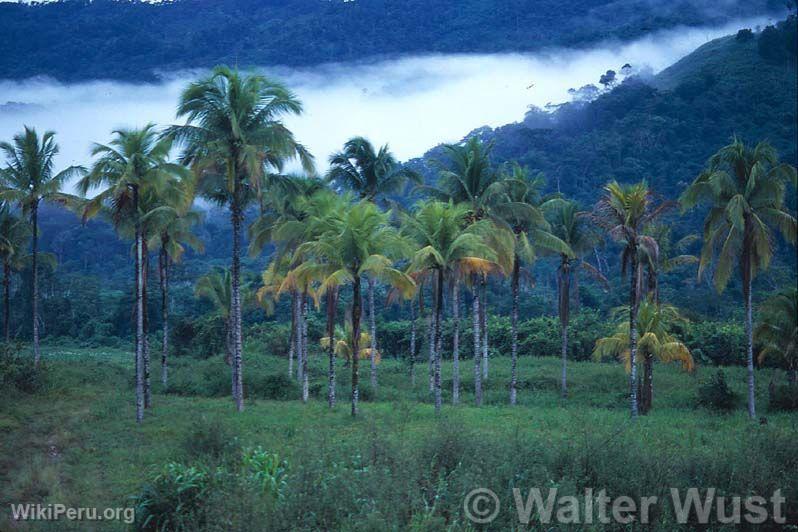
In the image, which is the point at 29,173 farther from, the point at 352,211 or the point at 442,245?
the point at 442,245

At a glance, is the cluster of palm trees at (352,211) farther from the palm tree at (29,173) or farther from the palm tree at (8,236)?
the palm tree at (8,236)

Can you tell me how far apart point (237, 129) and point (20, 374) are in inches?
489

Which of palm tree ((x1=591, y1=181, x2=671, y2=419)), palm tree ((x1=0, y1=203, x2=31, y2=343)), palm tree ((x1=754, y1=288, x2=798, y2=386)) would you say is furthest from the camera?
palm tree ((x1=0, y1=203, x2=31, y2=343))

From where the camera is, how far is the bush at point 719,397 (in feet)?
80.1

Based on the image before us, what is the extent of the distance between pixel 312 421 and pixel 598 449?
31.2 ft

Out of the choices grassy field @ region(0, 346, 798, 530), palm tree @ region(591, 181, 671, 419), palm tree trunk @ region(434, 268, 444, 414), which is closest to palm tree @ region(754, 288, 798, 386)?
grassy field @ region(0, 346, 798, 530)

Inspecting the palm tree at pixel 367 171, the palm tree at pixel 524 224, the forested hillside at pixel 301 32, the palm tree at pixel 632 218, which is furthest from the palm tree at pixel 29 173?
the forested hillside at pixel 301 32

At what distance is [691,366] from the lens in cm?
2303

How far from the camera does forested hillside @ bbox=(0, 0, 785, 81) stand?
164m

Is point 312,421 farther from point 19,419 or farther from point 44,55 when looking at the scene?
point 44,55

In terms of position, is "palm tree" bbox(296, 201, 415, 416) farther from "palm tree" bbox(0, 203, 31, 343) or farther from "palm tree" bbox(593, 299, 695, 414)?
"palm tree" bbox(0, 203, 31, 343)

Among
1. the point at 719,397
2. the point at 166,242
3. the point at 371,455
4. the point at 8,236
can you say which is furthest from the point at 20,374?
the point at 719,397

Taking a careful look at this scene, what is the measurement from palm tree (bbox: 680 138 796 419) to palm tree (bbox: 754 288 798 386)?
309 cm

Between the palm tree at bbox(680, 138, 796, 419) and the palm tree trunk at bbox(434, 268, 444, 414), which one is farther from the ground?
the palm tree at bbox(680, 138, 796, 419)
